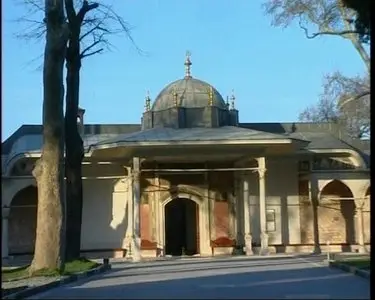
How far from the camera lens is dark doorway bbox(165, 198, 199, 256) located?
1457 inches

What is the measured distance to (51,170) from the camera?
1992 cm

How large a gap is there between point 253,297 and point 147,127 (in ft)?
80.7

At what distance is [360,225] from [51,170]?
18649mm

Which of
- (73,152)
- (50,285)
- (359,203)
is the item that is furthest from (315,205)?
(50,285)

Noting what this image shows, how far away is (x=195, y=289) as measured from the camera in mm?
16062

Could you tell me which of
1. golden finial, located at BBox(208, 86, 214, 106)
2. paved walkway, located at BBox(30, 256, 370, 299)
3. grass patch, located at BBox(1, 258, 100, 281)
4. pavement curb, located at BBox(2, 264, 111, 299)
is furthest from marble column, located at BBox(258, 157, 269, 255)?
pavement curb, located at BBox(2, 264, 111, 299)

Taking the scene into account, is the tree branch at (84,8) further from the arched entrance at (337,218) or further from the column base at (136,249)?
the arched entrance at (337,218)

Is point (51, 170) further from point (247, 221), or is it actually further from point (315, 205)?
point (315, 205)

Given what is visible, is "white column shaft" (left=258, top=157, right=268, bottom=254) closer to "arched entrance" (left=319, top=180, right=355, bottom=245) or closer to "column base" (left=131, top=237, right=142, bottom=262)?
"column base" (left=131, top=237, right=142, bottom=262)

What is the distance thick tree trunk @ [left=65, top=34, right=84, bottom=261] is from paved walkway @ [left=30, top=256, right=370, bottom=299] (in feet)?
12.9

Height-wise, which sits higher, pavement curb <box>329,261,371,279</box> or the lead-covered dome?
the lead-covered dome

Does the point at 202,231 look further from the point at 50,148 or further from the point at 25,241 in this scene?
the point at 50,148

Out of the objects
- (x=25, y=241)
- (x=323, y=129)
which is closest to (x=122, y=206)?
(x=25, y=241)

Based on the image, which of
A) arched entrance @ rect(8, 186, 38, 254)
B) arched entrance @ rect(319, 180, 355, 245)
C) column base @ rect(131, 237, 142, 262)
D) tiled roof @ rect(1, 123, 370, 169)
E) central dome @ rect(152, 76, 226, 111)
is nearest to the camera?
column base @ rect(131, 237, 142, 262)
